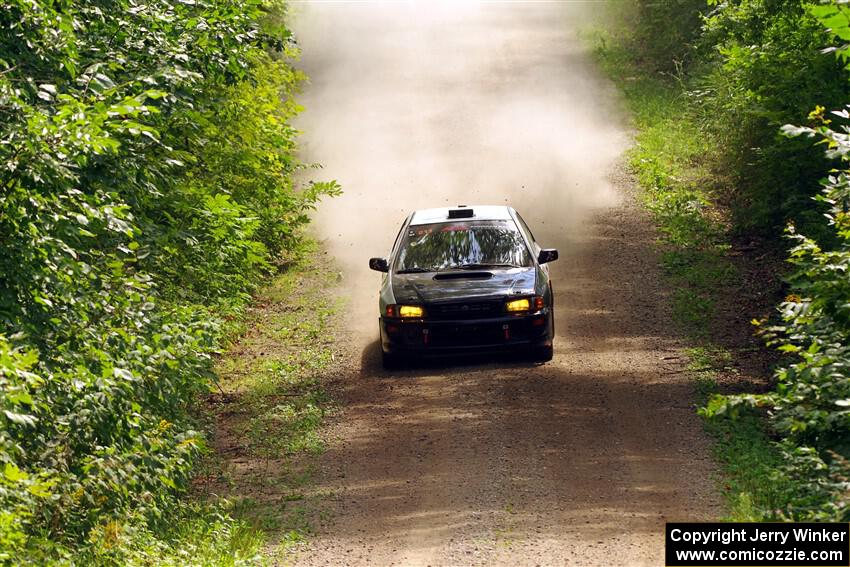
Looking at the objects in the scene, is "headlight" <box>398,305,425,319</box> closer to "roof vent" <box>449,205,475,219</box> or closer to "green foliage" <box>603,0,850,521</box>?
"roof vent" <box>449,205,475,219</box>

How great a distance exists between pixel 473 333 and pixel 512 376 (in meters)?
0.74

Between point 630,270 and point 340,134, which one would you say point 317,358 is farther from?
point 340,134

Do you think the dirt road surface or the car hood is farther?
the car hood

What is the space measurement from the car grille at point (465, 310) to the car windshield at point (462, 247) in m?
0.90

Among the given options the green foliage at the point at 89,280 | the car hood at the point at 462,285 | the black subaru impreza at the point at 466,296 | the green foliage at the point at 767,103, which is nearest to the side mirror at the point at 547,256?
the black subaru impreza at the point at 466,296

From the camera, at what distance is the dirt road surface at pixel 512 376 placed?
948cm

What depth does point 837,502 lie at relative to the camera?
6594mm

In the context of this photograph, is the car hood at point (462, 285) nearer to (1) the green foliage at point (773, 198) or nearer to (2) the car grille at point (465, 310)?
(2) the car grille at point (465, 310)

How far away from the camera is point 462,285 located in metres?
14.1

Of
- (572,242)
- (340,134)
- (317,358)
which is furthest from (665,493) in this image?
(340,134)

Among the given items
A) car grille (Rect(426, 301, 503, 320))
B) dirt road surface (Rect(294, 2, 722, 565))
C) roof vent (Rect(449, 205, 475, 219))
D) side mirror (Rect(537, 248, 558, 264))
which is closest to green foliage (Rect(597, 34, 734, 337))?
dirt road surface (Rect(294, 2, 722, 565))

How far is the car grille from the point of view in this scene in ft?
45.2

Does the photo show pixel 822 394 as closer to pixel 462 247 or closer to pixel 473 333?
pixel 473 333

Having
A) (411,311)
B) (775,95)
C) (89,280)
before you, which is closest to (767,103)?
(775,95)
